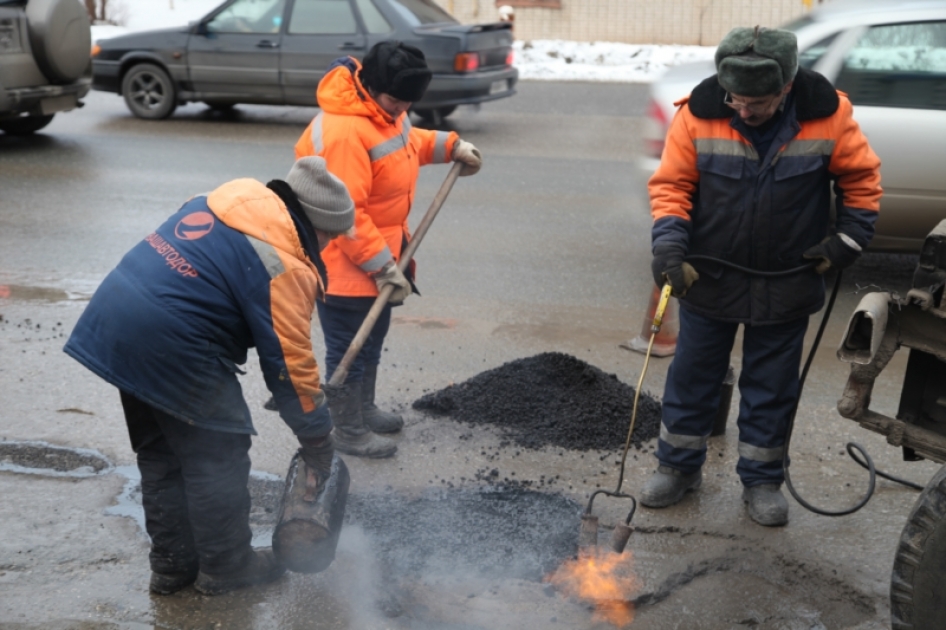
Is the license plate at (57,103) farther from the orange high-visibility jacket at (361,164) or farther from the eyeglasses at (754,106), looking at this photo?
the eyeglasses at (754,106)

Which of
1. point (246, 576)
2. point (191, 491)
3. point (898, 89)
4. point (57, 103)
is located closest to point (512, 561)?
point (246, 576)

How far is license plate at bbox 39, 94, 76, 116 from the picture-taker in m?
10.5

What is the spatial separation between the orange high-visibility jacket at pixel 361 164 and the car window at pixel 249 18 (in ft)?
27.5

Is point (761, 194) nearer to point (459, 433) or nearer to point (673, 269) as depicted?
point (673, 269)

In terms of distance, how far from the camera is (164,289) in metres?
3.18

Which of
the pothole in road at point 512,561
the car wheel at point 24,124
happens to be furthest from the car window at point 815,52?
the car wheel at point 24,124

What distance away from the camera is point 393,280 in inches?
173

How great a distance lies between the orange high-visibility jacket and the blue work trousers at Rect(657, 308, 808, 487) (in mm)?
1341

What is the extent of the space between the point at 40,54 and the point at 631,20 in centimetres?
1384

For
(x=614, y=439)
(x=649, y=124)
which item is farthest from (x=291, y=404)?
(x=649, y=124)

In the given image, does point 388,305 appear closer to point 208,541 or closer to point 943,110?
point 208,541

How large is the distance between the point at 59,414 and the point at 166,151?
6.40 meters

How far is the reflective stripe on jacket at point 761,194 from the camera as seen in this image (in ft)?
12.3

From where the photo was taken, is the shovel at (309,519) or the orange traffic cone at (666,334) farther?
the orange traffic cone at (666,334)
